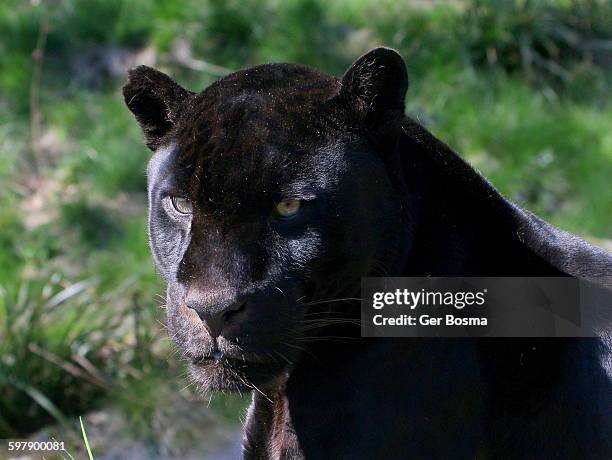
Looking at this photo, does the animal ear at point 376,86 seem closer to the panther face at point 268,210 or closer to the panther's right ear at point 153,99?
the panther face at point 268,210

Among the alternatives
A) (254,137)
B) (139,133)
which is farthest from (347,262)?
(139,133)

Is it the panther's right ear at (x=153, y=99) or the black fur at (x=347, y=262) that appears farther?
the panther's right ear at (x=153, y=99)

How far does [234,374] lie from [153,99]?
3.44 ft

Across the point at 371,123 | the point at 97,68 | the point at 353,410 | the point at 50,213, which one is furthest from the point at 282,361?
the point at 97,68

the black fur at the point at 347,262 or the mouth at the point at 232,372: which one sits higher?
the black fur at the point at 347,262

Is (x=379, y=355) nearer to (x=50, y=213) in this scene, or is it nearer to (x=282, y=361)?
(x=282, y=361)

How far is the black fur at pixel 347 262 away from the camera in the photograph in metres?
3.01

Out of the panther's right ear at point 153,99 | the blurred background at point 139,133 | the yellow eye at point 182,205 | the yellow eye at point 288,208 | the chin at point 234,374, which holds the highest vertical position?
the blurred background at point 139,133

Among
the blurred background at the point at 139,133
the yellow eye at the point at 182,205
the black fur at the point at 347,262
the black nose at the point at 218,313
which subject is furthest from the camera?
the blurred background at the point at 139,133

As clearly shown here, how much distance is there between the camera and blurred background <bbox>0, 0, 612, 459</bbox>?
6.24 m

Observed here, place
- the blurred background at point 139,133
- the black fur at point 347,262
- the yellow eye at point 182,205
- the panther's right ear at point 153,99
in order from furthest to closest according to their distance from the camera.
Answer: the blurred background at point 139,133
the panther's right ear at point 153,99
the yellow eye at point 182,205
the black fur at point 347,262

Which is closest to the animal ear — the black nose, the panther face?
the panther face

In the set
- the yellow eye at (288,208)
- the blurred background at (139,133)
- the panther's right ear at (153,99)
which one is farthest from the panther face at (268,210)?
the blurred background at (139,133)

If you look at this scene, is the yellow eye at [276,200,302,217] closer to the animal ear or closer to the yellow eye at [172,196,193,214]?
the yellow eye at [172,196,193,214]
